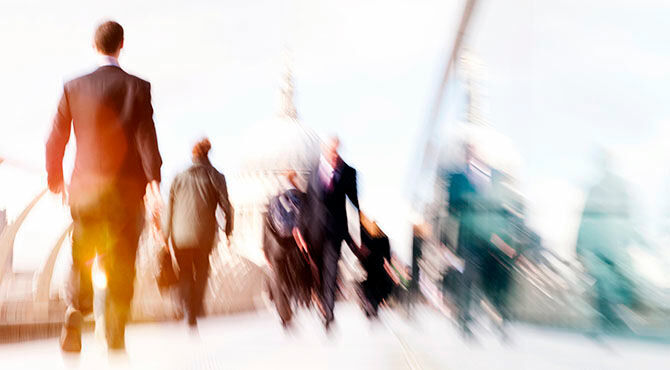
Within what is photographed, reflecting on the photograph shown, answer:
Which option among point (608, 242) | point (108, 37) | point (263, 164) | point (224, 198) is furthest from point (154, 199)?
point (263, 164)

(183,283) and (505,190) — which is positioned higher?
(505,190)

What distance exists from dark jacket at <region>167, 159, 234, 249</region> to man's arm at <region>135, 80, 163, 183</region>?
246 centimetres

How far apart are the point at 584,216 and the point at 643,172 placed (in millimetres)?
545

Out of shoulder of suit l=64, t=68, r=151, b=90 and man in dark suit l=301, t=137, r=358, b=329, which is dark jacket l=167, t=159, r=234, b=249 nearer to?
man in dark suit l=301, t=137, r=358, b=329

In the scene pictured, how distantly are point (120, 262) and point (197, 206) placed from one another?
239 centimetres

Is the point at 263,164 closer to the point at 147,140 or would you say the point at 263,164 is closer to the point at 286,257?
the point at 286,257

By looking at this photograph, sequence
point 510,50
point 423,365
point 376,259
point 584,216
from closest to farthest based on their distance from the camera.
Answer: point 584,216 < point 510,50 < point 423,365 < point 376,259

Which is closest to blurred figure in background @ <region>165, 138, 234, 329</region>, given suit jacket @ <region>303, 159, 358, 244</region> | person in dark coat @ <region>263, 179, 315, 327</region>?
person in dark coat @ <region>263, 179, 315, 327</region>

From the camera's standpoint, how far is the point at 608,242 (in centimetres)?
209

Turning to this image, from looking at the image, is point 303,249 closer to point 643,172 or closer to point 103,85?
point 103,85

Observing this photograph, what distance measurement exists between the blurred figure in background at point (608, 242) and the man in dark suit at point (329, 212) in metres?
2.91

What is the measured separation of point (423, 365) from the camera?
2.96 m

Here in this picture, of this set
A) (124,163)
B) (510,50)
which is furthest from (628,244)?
(124,163)

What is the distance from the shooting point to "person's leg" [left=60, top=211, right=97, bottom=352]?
3227 millimetres
